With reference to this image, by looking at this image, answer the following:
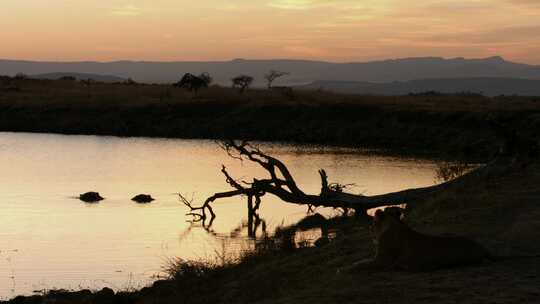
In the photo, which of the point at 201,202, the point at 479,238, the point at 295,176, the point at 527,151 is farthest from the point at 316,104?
the point at 479,238

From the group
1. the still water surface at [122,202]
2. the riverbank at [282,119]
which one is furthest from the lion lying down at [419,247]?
the riverbank at [282,119]

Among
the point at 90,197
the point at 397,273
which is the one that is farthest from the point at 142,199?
the point at 397,273

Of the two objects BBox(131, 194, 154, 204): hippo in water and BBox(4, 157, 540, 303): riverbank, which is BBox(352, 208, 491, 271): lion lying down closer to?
BBox(4, 157, 540, 303): riverbank

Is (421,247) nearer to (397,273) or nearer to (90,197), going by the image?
(397,273)

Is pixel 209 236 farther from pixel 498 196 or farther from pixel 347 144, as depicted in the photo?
pixel 347 144

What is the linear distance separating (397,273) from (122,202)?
17.6m

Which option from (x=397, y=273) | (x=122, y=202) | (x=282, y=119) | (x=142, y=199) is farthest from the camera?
(x=282, y=119)

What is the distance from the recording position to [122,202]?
1024 inches

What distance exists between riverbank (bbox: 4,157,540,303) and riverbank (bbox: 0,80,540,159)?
27.1 m

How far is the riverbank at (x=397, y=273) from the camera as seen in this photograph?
8.38 meters

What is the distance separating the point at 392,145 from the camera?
48281 millimetres

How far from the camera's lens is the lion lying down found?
9227mm

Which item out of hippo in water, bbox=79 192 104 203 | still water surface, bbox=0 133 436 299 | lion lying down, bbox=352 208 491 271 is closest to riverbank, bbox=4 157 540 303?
lion lying down, bbox=352 208 491 271

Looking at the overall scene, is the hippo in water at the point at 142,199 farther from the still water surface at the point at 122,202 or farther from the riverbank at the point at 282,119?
the riverbank at the point at 282,119
